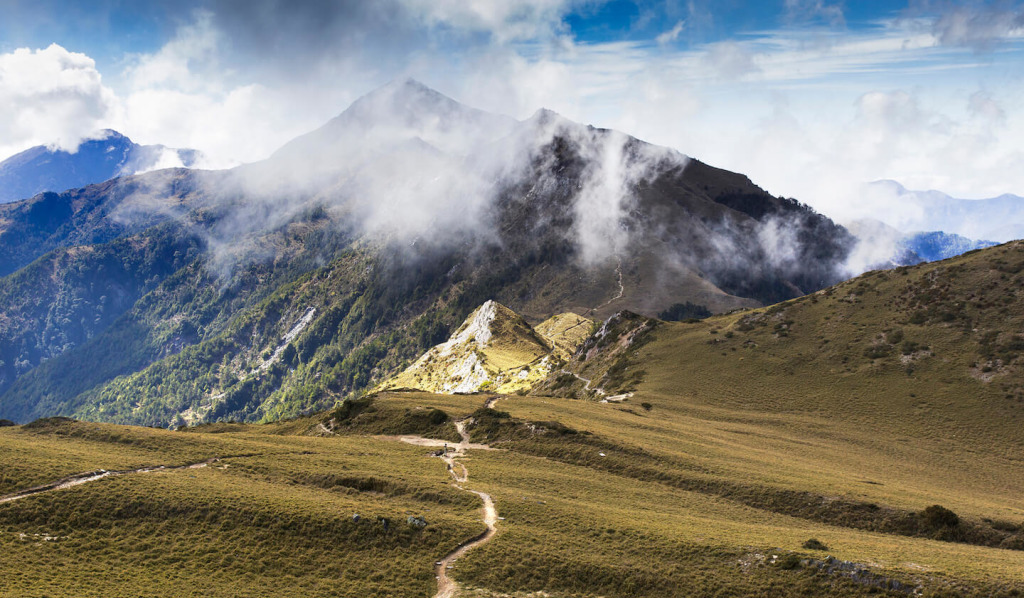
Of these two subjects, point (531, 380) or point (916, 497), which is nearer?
point (916, 497)

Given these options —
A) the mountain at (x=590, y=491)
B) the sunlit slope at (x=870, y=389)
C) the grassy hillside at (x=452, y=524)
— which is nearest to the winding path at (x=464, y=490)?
the mountain at (x=590, y=491)

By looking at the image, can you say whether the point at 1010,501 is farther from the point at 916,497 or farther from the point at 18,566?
the point at 18,566

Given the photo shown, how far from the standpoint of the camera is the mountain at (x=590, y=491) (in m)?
42.0

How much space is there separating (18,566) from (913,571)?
196 feet

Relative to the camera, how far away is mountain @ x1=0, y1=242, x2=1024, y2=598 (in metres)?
A: 42.0

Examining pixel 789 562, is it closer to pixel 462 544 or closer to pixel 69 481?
pixel 462 544

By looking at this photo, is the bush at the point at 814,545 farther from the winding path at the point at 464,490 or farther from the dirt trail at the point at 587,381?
the dirt trail at the point at 587,381

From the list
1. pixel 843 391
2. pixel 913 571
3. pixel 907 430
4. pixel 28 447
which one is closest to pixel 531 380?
pixel 843 391

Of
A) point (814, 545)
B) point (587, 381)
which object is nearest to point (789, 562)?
point (814, 545)

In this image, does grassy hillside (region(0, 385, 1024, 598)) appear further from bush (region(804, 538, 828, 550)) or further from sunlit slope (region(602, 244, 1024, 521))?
sunlit slope (region(602, 244, 1024, 521))

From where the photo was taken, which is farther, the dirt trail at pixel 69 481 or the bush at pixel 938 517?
the bush at pixel 938 517

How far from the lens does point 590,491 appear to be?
63.2 metres

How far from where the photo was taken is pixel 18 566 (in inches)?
1615

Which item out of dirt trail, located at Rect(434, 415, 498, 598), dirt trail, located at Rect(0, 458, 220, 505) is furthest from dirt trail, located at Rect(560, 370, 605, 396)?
dirt trail, located at Rect(0, 458, 220, 505)
